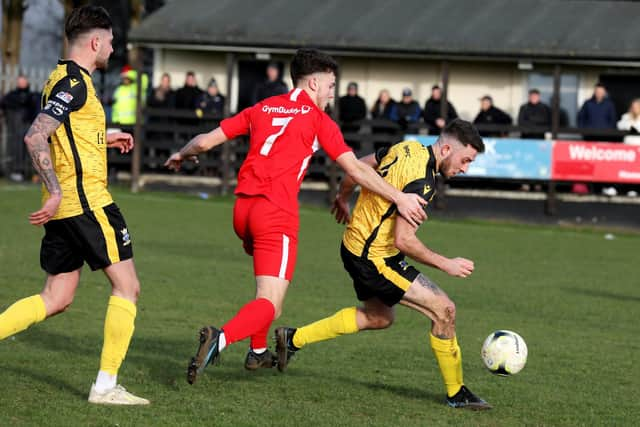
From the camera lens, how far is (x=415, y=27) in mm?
24562

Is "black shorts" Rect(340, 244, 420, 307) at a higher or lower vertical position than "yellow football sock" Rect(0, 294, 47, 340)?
higher

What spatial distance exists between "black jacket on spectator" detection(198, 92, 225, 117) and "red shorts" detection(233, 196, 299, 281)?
17045mm

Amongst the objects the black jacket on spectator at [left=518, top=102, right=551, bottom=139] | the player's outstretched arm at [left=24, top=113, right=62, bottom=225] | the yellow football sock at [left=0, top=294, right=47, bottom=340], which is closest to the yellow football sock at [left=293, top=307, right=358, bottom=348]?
the yellow football sock at [left=0, top=294, right=47, bottom=340]

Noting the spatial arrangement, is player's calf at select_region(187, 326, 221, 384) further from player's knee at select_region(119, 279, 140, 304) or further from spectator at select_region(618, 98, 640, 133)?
spectator at select_region(618, 98, 640, 133)

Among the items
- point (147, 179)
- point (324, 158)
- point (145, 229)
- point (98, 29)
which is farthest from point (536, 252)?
point (98, 29)

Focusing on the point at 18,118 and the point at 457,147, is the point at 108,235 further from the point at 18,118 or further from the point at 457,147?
the point at 18,118

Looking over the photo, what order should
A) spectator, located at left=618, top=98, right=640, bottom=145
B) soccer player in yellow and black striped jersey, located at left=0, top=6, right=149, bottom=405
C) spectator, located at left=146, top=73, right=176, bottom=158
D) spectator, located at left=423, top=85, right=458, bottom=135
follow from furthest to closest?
spectator, located at left=146, top=73, right=176, bottom=158 → spectator, located at left=423, top=85, right=458, bottom=135 → spectator, located at left=618, top=98, right=640, bottom=145 → soccer player in yellow and black striped jersey, located at left=0, top=6, right=149, bottom=405

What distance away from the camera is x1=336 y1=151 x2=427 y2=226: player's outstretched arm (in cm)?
668

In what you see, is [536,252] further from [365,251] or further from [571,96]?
[365,251]

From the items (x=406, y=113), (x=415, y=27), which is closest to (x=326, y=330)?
(x=406, y=113)

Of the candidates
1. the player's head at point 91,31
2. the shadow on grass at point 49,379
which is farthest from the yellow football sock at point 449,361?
the player's head at point 91,31

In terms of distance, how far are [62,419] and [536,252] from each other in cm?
1192

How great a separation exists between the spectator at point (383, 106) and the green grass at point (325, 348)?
6.46 metres

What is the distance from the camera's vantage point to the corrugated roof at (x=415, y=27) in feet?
77.6
